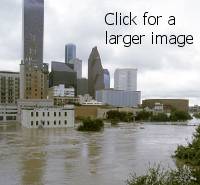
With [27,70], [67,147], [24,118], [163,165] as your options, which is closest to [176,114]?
[27,70]

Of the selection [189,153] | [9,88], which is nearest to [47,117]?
[189,153]

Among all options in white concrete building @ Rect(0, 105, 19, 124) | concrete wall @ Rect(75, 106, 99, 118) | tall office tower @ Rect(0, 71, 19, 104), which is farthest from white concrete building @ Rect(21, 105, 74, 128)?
tall office tower @ Rect(0, 71, 19, 104)

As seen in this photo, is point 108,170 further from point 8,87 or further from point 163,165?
point 8,87

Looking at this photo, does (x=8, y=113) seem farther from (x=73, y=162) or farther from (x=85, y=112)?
(x=73, y=162)

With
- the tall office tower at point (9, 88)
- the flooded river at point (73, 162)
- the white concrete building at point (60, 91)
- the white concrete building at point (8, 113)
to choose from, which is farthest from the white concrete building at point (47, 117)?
the white concrete building at point (60, 91)

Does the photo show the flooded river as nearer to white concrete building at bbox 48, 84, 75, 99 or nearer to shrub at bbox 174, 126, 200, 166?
shrub at bbox 174, 126, 200, 166

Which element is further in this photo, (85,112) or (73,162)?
(85,112)
